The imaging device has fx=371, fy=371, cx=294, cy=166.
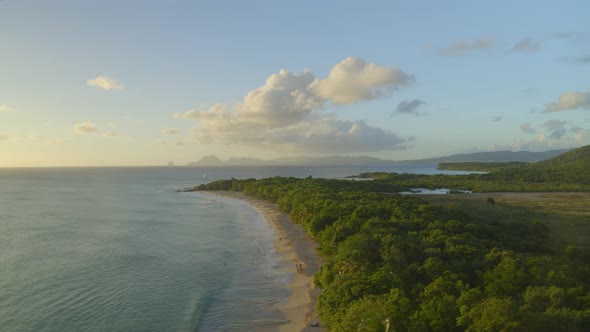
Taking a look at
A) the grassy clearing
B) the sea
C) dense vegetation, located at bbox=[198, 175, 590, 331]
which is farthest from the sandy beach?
the grassy clearing

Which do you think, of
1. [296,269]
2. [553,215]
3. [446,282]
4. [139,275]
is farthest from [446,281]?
[553,215]

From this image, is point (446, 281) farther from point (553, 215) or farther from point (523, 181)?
point (523, 181)

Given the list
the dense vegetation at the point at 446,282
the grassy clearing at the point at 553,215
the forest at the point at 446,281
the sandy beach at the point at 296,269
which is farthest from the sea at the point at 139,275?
the grassy clearing at the point at 553,215

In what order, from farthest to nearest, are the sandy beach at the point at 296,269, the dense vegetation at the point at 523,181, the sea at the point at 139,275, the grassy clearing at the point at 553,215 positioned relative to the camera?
the dense vegetation at the point at 523,181, the grassy clearing at the point at 553,215, the sea at the point at 139,275, the sandy beach at the point at 296,269

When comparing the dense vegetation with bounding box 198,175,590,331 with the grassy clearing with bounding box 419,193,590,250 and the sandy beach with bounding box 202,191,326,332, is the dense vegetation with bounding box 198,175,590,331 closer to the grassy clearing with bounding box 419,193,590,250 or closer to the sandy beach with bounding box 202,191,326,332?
the sandy beach with bounding box 202,191,326,332

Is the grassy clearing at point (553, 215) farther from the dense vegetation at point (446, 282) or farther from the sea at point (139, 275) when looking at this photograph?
the sea at point (139, 275)

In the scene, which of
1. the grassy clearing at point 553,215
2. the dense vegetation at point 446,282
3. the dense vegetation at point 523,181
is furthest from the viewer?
the dense vegetation at point 523,181
